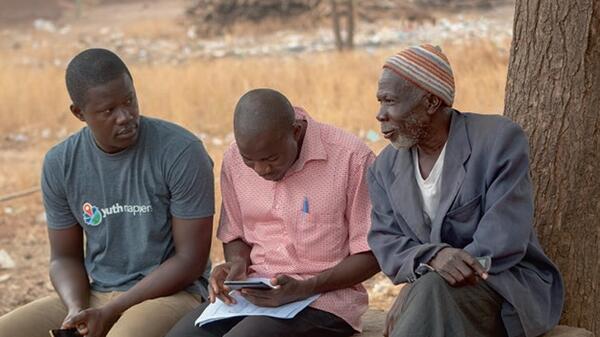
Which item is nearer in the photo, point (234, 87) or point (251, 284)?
point (251, 284)

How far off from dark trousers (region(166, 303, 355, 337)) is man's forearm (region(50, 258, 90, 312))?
52 centimetres

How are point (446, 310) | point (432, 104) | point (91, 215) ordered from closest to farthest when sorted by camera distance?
point (446, 310) < point (432, 104) < point (91, 215)

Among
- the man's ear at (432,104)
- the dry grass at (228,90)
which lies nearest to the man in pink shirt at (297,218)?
the man's ear at (432,104)

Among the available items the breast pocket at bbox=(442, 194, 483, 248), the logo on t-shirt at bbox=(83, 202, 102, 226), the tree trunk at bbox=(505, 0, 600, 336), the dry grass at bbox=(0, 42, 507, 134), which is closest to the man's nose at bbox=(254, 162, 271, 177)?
the breast pocket at bbox=(442, 194, 483, 248)

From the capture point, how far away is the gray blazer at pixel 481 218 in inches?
139

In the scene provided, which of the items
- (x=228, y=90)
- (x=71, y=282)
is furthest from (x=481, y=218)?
(x=228, y=90)

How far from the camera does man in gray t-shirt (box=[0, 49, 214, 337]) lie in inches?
161

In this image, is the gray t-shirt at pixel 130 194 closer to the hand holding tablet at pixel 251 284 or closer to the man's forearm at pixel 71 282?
the man's forearm at pixel 71 282

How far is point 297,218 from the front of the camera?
401 centimetres

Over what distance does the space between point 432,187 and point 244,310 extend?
815mm

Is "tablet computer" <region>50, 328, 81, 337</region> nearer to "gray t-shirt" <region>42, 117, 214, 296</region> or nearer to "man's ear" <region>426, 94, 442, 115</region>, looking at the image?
"gray t-shirt" <region>42, 117, 214, 296</region>

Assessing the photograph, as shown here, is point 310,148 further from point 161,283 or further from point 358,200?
point 161,283

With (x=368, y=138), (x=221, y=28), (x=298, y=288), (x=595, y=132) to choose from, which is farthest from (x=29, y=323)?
(x=221, y=28)

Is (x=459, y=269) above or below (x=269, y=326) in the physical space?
above
